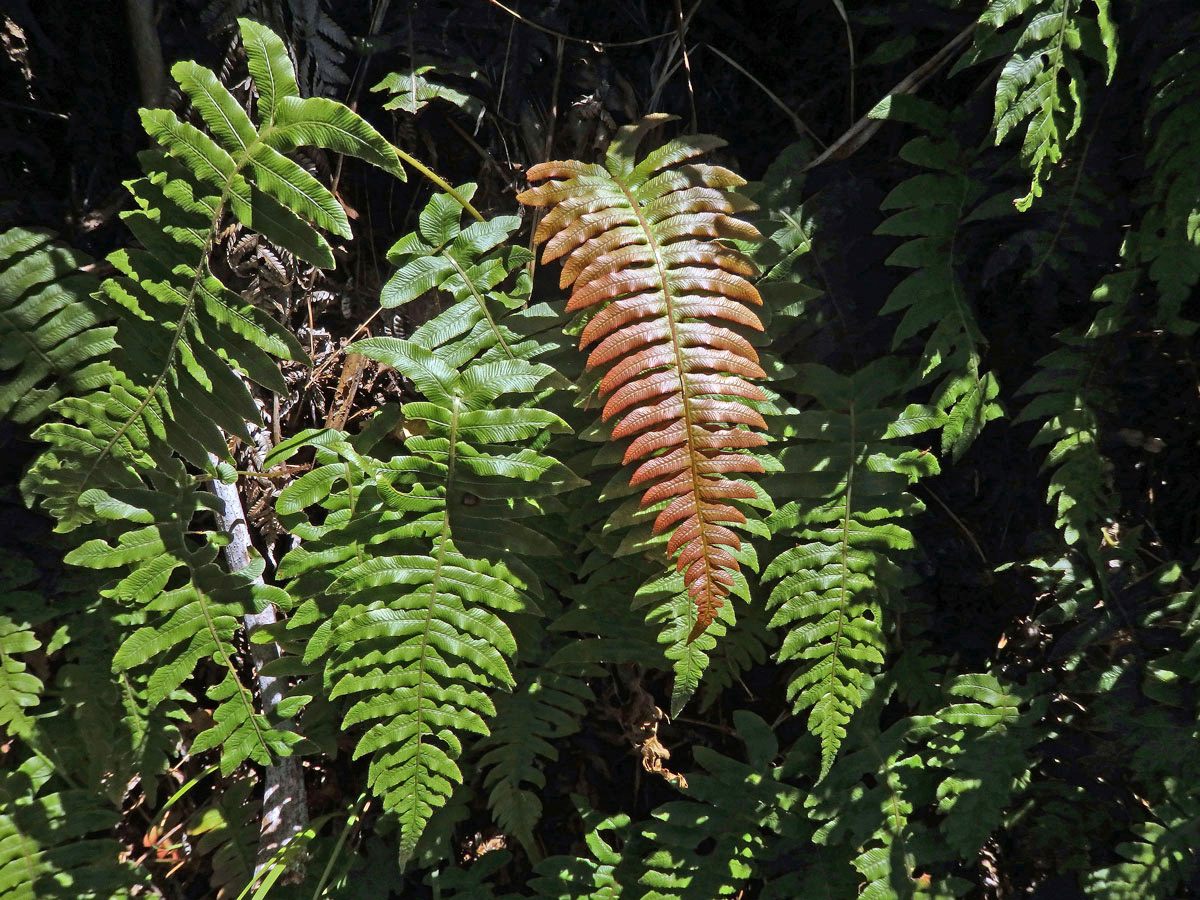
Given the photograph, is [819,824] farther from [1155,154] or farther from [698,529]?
[1155,154]

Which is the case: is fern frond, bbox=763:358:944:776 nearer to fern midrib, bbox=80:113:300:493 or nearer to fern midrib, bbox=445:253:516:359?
fern midrib, bbox=445:253:516:359

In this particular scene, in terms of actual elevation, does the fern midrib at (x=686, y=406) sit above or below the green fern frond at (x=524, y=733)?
above

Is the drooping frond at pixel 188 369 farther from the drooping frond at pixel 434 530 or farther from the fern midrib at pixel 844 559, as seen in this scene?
the fern midrib at pixel 844 559

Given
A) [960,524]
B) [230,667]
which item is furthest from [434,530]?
[960,524]

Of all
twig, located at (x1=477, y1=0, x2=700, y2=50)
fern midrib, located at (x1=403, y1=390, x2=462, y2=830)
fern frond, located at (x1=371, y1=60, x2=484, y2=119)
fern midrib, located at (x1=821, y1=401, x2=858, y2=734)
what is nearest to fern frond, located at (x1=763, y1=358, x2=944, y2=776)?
fern midrib, located at (x1=821, y1=401, x2=858, y2=734)

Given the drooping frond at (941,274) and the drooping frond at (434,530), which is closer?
the drooping frond at (434,530)

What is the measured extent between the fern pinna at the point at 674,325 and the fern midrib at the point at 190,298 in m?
0.48

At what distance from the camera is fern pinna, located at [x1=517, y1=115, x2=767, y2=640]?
1.39 m

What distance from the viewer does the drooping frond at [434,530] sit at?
1.52 meters

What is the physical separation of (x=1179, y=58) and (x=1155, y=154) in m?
0.16

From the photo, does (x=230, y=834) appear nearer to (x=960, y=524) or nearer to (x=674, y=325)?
(x=674, y=325)

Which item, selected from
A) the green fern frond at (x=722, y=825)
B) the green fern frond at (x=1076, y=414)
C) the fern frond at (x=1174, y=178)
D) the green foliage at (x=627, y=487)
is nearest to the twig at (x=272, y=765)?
Result: the green foliage at (x=627, y=487)

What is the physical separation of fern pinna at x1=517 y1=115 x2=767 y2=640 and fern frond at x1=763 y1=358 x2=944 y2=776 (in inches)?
7.8

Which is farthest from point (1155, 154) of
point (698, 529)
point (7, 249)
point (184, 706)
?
point (184, 706)
